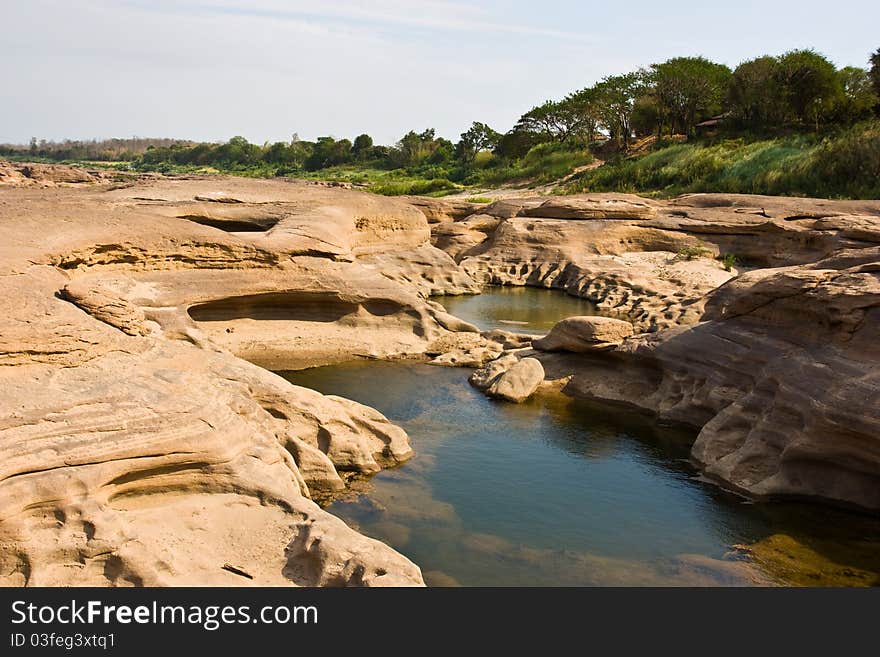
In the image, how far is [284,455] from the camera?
1065 cm

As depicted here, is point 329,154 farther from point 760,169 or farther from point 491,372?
point 491,372

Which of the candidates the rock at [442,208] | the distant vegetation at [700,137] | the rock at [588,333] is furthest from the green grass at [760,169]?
the rock at [588,333]

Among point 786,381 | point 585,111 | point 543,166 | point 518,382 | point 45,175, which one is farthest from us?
point 585,111

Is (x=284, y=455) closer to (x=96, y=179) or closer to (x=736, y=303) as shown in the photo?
(x=736, y=303)

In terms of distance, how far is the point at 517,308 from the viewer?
26.3 m

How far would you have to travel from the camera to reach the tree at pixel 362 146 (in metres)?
89.5

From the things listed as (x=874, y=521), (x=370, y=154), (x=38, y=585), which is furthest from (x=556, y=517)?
(x=370, y=154)

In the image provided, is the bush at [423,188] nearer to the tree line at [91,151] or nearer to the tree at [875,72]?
the tree at [875,72]

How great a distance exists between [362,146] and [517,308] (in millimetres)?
67712

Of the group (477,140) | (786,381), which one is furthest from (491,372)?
(477,140)

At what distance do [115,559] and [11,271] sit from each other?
679 cm

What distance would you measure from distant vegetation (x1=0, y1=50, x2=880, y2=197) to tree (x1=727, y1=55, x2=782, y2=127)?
0.19 feet

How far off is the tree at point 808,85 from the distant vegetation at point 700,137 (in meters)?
0.05

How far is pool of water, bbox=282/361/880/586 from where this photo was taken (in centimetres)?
970
